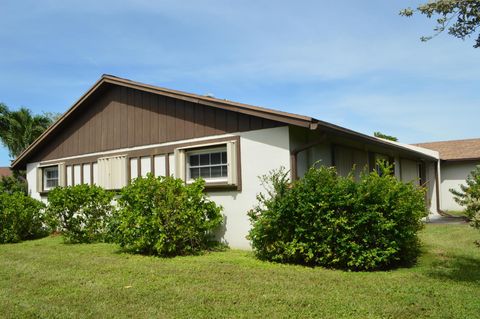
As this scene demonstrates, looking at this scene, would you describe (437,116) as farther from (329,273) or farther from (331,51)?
(329,273)

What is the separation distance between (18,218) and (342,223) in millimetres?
9582

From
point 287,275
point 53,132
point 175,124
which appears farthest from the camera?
point 53,132

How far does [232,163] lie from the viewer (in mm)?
9156

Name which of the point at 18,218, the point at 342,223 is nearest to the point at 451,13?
the point at 342,223

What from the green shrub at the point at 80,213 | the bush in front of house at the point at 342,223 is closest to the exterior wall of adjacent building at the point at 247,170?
the bush in front of house at the point at 342,223

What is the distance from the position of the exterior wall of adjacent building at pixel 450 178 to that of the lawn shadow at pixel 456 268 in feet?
40.8

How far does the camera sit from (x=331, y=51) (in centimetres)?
1204

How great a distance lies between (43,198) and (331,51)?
1142cm

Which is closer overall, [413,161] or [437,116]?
[413,161]

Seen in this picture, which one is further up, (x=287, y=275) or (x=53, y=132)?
(x=53, y=132)

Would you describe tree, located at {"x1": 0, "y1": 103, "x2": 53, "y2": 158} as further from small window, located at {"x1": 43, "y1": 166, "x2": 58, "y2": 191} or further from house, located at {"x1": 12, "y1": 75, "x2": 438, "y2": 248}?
small window, located at {"x1": 43, "y1": 166, "x2": 58, "y2": 191}

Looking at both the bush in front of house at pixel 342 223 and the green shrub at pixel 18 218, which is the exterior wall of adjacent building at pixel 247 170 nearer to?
the bush in front of house at pixel 342 223

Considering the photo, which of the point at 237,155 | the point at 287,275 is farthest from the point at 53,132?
the point at 287,275

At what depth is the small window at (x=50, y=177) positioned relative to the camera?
49.6 feet
